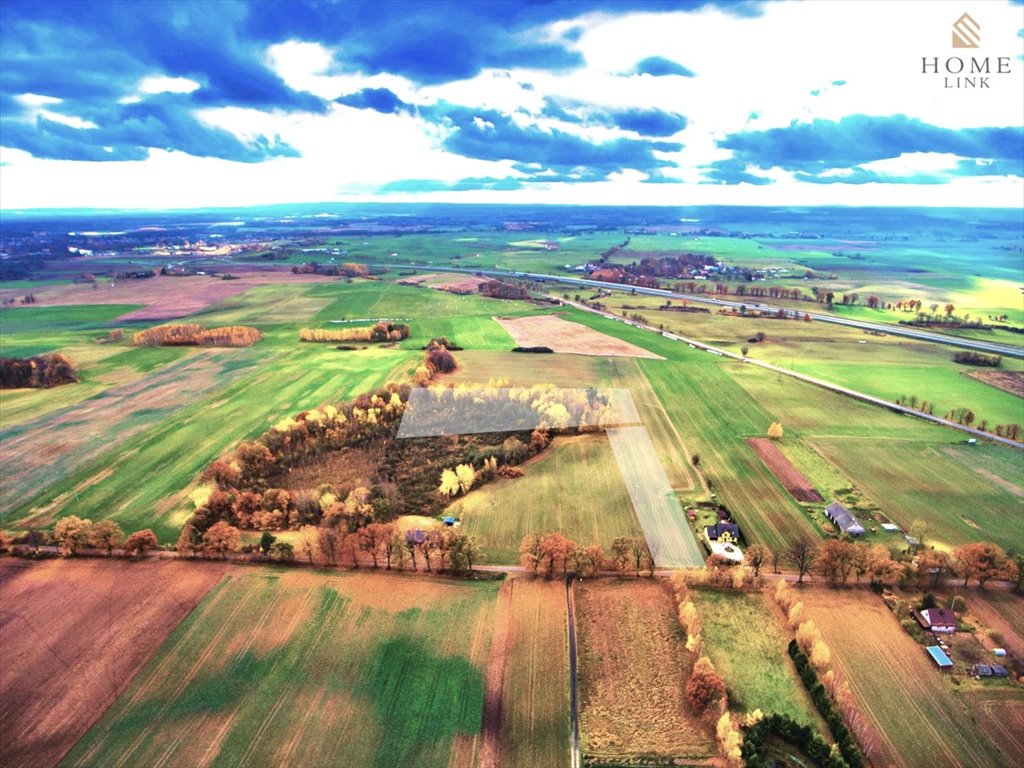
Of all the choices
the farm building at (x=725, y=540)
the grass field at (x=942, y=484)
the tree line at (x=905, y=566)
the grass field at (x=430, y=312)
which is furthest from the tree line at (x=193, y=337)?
the grass field at (x=942, y=484)

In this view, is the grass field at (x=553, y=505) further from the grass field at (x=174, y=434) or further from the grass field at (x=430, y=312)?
the grass field at (x=430, y=312)

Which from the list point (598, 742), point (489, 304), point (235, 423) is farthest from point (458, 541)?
point (489, 304)

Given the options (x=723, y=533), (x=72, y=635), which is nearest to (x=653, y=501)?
(x=723, y=533)

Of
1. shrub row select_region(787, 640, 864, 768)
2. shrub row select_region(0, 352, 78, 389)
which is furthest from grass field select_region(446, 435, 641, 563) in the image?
shrub row select_region(0, 352, 78, 389)

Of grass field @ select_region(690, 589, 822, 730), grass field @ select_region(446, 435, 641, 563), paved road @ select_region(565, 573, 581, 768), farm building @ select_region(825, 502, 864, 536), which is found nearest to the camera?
paved road @ select_region(565, 573, 581, 768)

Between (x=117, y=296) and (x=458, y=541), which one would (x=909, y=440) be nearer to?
(x=458, y=541)

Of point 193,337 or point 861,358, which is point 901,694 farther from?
point 193,337

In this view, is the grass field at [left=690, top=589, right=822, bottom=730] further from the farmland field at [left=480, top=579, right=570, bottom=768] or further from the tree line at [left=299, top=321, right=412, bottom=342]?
the tree line at [left=299, top=321, right=412, bottom=342]
